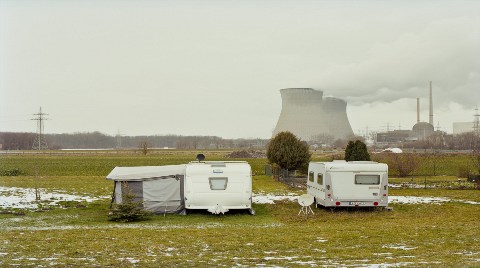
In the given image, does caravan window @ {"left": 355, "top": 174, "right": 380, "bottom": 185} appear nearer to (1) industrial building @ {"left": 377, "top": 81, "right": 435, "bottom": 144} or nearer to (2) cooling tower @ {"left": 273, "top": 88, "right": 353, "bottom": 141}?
(2) cooling tower @ {"left": 273, "top": 88, "right": 353, "bottom": 141}

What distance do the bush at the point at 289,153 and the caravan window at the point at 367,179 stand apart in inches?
659

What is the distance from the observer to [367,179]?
65.7 feet

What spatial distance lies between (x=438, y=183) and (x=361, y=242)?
75.3 ft

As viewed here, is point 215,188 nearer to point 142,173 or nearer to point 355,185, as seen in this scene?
point 142,173

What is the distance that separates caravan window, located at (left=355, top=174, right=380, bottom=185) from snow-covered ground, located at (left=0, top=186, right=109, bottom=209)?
12.9 meters

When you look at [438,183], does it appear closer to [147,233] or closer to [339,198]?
[339,198]

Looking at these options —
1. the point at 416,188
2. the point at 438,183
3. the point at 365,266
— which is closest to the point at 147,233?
the point at 365,266

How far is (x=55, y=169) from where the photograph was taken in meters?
50.2

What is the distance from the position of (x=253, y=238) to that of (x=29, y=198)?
14967mm

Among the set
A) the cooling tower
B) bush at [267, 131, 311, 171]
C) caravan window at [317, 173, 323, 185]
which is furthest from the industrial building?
caravan window at [317, 173, 323, 185]

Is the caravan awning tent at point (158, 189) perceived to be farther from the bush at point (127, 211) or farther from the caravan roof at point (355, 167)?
the caravan roof at point (355, 167)

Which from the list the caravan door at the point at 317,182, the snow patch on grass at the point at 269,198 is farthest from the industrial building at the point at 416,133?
the caravan door at the point at 317,182

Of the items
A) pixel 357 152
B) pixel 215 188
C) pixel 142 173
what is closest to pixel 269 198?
pixel 215 188

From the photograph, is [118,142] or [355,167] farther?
[118,142]
